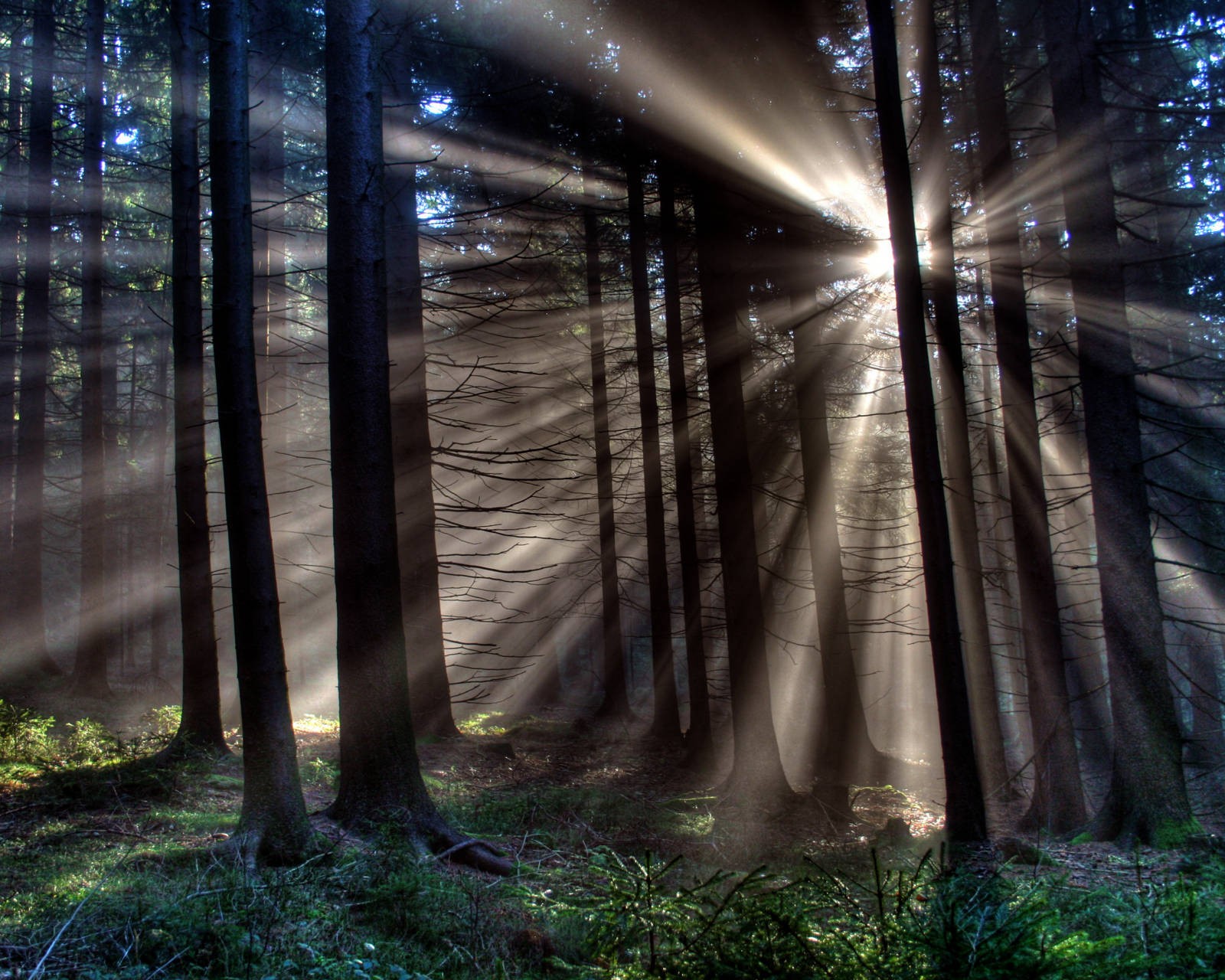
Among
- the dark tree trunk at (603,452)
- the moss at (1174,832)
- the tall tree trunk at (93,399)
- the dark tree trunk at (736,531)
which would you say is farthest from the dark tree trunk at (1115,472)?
the tall tree trunk at (93,399)

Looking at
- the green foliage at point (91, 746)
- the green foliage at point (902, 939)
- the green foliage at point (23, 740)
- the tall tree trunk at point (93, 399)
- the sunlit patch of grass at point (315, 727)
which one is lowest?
the sunlit patch of grass at point (315, 727)

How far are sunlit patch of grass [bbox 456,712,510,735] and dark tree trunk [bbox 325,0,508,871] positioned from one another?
6.72m

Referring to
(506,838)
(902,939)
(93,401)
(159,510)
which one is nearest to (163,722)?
(506,838)

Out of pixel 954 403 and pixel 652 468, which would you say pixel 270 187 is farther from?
pixel 954 403

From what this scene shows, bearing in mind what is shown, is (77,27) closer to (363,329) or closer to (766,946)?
(363,329)

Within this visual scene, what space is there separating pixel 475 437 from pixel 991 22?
1357cm

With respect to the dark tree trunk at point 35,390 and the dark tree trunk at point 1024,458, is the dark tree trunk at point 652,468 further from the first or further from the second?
the dark tree trunk at point 35,390

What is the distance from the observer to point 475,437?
1955cm

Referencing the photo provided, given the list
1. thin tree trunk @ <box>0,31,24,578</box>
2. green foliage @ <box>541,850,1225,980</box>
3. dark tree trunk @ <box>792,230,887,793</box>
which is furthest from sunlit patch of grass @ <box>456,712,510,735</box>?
green foliage @ <box>541,850,1225,980</box>

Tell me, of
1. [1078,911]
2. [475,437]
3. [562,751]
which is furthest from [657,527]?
[1078,911]

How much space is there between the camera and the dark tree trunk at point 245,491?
5.55m

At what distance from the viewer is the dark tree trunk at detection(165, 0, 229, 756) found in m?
9.16

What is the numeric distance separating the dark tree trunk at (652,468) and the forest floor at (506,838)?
6.28 feet

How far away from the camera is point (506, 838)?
6.91 meters
